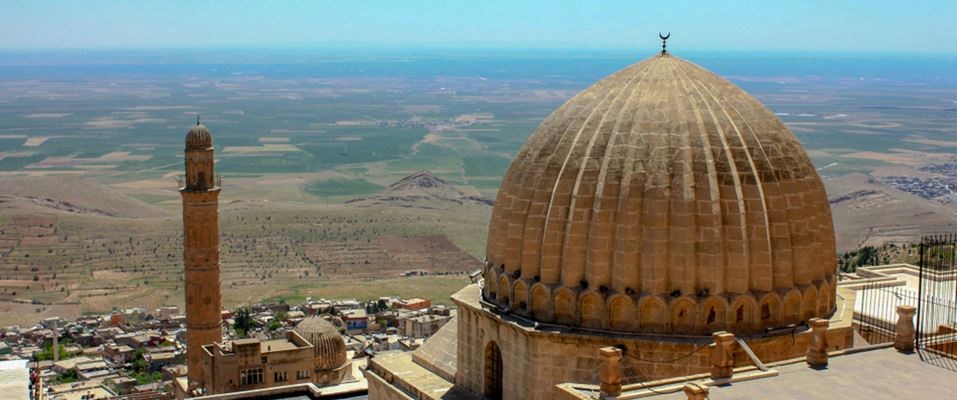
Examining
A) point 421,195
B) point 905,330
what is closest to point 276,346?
point 905,330

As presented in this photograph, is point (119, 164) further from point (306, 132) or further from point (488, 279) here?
point (488, 279)

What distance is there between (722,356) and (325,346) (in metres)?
20.3

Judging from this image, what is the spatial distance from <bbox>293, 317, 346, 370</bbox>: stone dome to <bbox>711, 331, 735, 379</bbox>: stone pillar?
2018 cm

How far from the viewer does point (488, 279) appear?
13.9 m

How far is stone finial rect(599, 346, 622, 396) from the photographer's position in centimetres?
1118

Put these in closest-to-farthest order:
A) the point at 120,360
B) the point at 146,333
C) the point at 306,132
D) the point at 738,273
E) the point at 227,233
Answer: the point at 738,273, the point at 120,360, the point at 146,333, the point at 227,233, the point at 306,132

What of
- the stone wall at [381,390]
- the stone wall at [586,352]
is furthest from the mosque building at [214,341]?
the stone wall at [586,352]

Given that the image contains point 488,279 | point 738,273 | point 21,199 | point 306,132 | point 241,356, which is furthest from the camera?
point 306,132

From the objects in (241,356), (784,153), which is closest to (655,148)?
(784,153)

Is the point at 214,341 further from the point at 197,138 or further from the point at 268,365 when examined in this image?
the point at 197,138

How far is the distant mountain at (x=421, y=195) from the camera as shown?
106 m

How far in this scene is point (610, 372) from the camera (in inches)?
443

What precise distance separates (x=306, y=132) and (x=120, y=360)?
141413 millimetres

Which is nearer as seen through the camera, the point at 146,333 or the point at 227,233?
the point at 146,333
